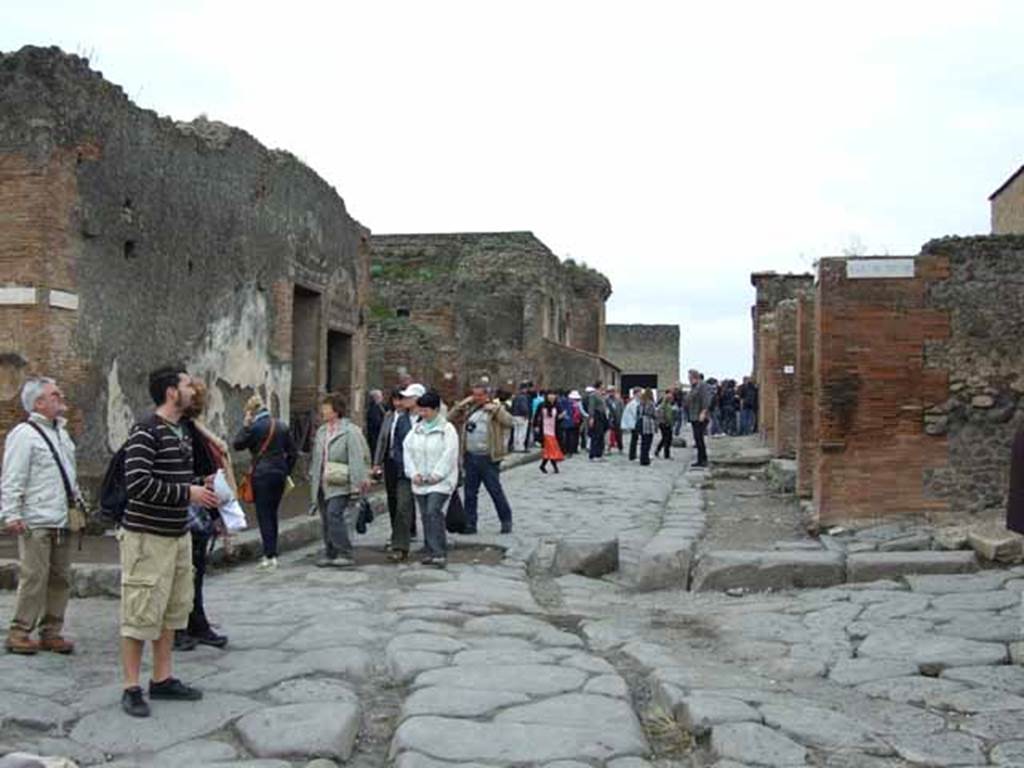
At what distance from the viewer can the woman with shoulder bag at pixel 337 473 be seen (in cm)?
877

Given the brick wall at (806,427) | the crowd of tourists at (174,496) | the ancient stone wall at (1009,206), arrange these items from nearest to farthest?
1. the crowd of tourists at (174,496)
2. the brick wall at (806,427)
3. the ancient stone wall at (1009,206)

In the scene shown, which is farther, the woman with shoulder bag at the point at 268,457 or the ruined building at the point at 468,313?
the ruined building at the point at 468,313

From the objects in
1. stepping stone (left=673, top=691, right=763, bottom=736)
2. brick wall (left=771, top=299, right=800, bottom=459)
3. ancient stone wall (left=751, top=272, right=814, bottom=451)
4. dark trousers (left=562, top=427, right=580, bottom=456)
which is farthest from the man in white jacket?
stepping stone (left=673, top=691, right=763, bottom=736)

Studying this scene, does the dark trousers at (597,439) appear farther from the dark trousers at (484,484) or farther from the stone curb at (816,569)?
the stone curb at (816,569)

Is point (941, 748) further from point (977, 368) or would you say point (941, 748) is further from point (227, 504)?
point (977, 368)

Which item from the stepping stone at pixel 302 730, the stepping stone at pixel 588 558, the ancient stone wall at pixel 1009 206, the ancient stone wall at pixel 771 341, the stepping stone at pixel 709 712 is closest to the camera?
the stepping stone at pixel 302 730

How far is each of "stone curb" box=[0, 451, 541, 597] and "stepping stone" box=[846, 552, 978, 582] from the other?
15.0 feet

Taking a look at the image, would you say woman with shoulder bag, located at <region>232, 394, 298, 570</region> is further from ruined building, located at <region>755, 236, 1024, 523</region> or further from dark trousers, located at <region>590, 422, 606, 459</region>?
dark trousers, located at <region>590, 422, 606, 459</region>

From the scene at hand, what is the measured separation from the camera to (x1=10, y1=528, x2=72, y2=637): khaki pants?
18.9 ft

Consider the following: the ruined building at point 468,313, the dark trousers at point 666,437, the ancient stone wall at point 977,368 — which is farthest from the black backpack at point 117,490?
the ruined building at point 468,313

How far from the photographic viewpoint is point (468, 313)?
30891 mm

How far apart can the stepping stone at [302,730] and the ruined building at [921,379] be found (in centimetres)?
615

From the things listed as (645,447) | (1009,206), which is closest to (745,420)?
(1009,206)

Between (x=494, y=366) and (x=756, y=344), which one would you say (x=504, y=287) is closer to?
(x=494, y=366)
